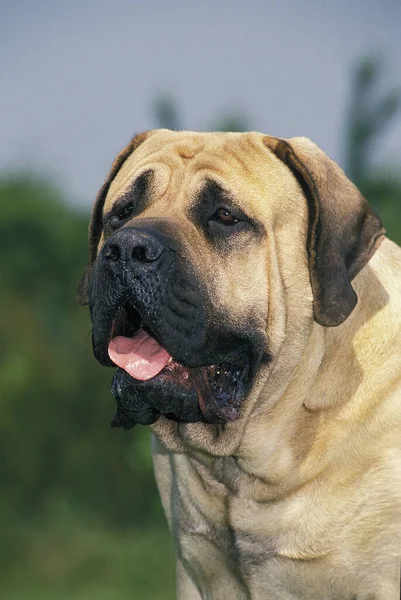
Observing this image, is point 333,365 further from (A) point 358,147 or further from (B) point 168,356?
(A) point 358,147

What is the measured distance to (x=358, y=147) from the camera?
954cm

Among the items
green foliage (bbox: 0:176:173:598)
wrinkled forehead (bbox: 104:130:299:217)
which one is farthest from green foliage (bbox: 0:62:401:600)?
wrinkled forehead (bbox: 104:130:299:217)

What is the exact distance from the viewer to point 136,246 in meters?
2.67

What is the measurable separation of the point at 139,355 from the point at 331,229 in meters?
0.68

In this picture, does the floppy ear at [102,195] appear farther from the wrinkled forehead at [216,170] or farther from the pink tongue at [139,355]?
the pink tongue at [139,355]

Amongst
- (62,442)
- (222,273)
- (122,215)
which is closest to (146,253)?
(222,273)

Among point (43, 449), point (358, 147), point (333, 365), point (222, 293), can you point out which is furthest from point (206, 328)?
point (358, 147)

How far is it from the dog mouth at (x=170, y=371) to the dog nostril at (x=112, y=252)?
16 centimetres

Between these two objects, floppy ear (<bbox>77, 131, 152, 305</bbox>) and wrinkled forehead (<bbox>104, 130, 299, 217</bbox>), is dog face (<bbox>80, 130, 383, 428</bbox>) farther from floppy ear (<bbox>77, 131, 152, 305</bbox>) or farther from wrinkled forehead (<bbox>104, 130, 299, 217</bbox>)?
floppy ear (<bbox>77, 131, 152, 305</bbox>)

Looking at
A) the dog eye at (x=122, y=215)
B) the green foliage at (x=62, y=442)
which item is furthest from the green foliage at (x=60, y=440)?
the dog eye at (x=122, y=215)

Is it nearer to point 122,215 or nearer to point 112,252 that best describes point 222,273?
point 112,252

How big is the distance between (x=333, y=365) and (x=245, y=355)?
28cm

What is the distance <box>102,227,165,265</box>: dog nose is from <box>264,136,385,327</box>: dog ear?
53 centimetres

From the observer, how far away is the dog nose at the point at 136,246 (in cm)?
266
